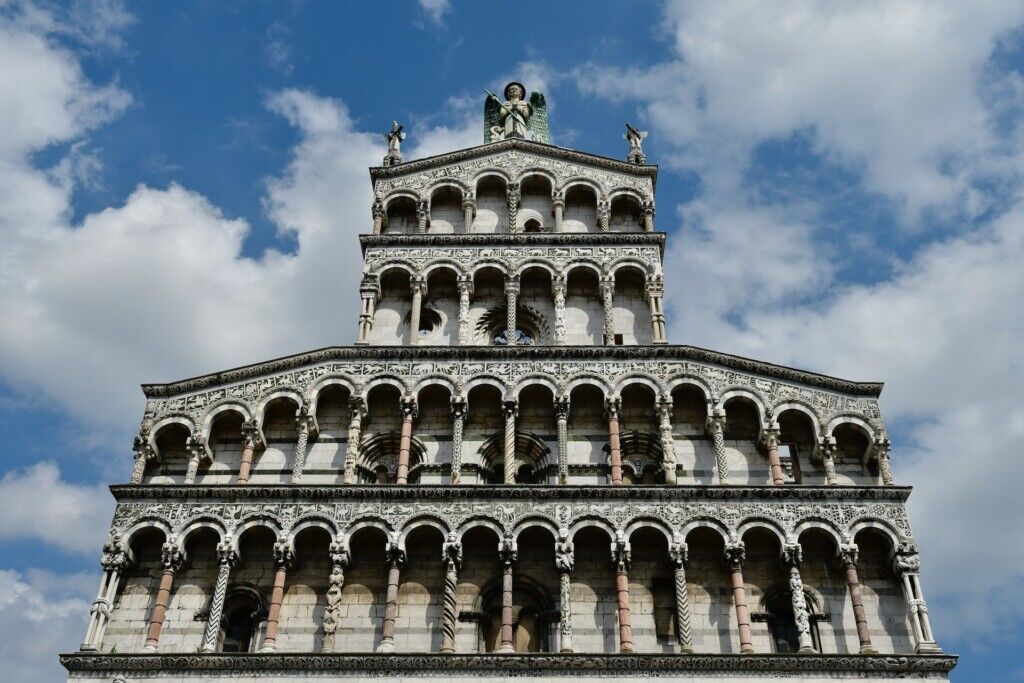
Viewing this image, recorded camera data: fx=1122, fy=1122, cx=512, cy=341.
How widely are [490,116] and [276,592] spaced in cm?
1581

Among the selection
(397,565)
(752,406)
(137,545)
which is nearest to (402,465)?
(397,565)

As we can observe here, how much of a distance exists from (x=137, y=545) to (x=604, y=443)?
29.3 feet

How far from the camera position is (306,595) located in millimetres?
19938

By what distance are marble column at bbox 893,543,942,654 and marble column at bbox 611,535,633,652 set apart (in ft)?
15.4

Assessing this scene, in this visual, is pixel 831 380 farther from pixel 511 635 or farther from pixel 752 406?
pixel 511 635

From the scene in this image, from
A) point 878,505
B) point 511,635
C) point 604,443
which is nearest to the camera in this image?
point 511,635

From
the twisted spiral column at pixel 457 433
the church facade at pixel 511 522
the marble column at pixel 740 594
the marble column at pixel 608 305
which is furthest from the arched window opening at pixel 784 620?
the marble column at pixel 608 305

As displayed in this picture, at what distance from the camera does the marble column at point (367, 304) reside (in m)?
24.1

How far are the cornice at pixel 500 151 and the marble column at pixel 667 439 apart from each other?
299 inches

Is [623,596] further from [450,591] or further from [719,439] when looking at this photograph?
[719,439]

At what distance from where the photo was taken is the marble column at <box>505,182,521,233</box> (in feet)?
86.8

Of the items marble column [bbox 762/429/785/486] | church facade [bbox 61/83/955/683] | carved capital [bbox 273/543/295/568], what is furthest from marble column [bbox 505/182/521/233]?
carved capital [bbox 273/543/295/568]

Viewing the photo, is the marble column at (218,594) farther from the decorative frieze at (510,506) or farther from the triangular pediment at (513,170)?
the triangular pediment at (513,170)

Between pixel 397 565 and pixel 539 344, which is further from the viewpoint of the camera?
pixel 539 344
